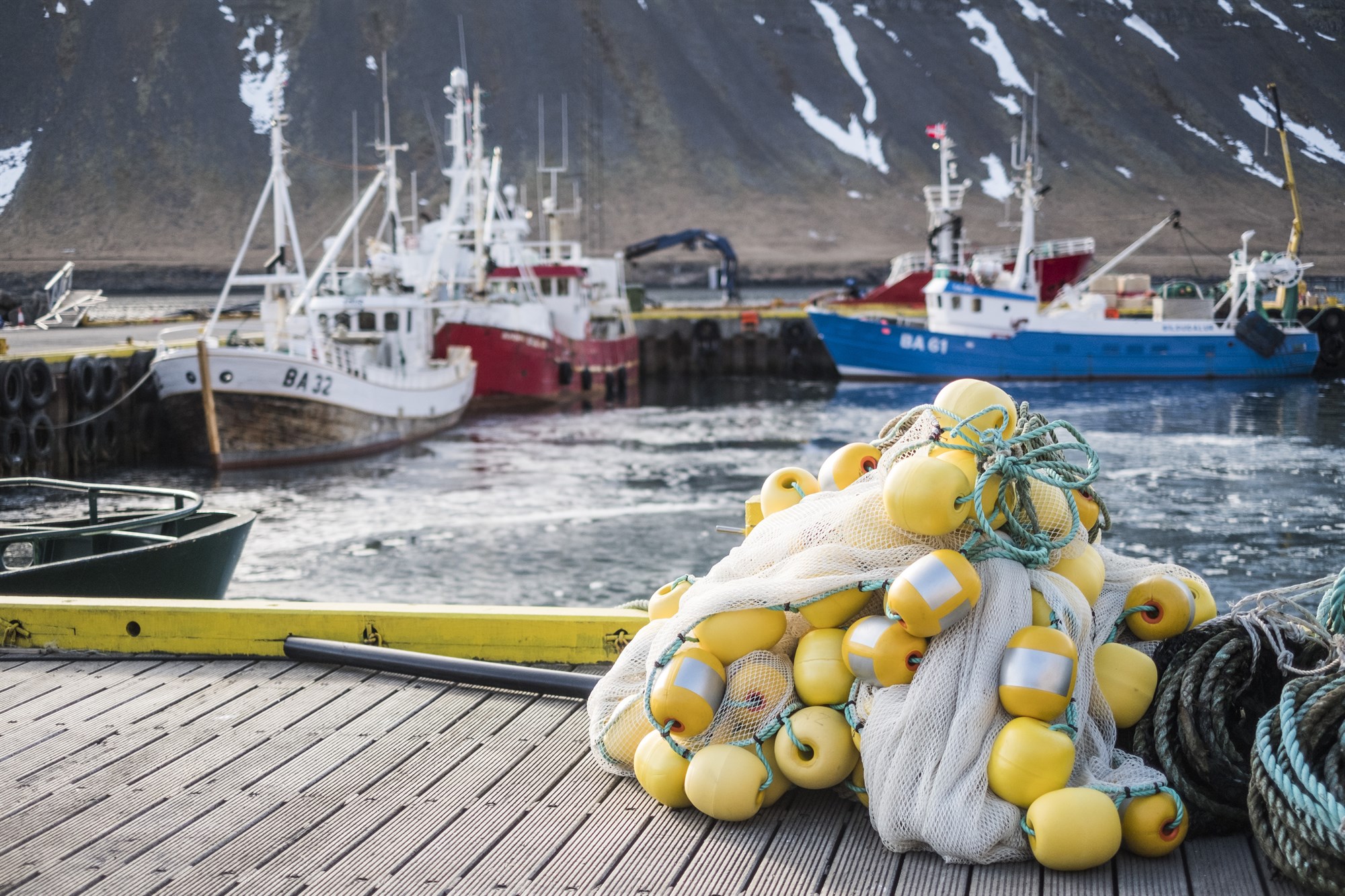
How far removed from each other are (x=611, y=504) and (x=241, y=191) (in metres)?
109

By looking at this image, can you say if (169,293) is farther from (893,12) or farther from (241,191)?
(893,12)

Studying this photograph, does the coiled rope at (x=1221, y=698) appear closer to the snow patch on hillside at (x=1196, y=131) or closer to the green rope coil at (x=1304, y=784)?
the green rope coil at (x=1304, y=784)

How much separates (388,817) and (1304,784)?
209cm

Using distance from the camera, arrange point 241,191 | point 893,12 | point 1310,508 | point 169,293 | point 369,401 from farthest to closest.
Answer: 1. point 893,12
2. point 241,191
3. point 169,293
4. point 369,401
5. point 1310,508

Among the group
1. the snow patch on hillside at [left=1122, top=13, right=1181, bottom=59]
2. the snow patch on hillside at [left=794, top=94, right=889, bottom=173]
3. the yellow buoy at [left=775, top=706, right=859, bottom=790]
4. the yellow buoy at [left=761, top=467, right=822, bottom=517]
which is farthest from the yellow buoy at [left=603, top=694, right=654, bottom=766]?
the snow patch on hillside at [left=1122, top=13, right=1181, bottom=59]

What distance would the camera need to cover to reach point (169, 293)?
10200 cm

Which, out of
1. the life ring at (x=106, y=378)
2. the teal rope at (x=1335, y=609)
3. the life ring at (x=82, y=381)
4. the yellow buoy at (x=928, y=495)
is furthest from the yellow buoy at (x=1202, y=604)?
the life ring at (x=106, y=378)

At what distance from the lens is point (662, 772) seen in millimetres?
3121

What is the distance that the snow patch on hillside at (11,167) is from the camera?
108 meters

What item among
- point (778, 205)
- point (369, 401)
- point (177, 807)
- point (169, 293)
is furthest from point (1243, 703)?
point (778, 205)

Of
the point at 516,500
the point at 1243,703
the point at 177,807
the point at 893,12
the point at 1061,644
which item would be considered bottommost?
the point at 516,500

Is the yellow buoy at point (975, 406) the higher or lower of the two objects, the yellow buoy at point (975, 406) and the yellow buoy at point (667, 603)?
the higher

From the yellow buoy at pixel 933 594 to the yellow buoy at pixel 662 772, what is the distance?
0.67 metres

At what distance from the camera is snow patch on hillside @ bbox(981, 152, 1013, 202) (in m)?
118
